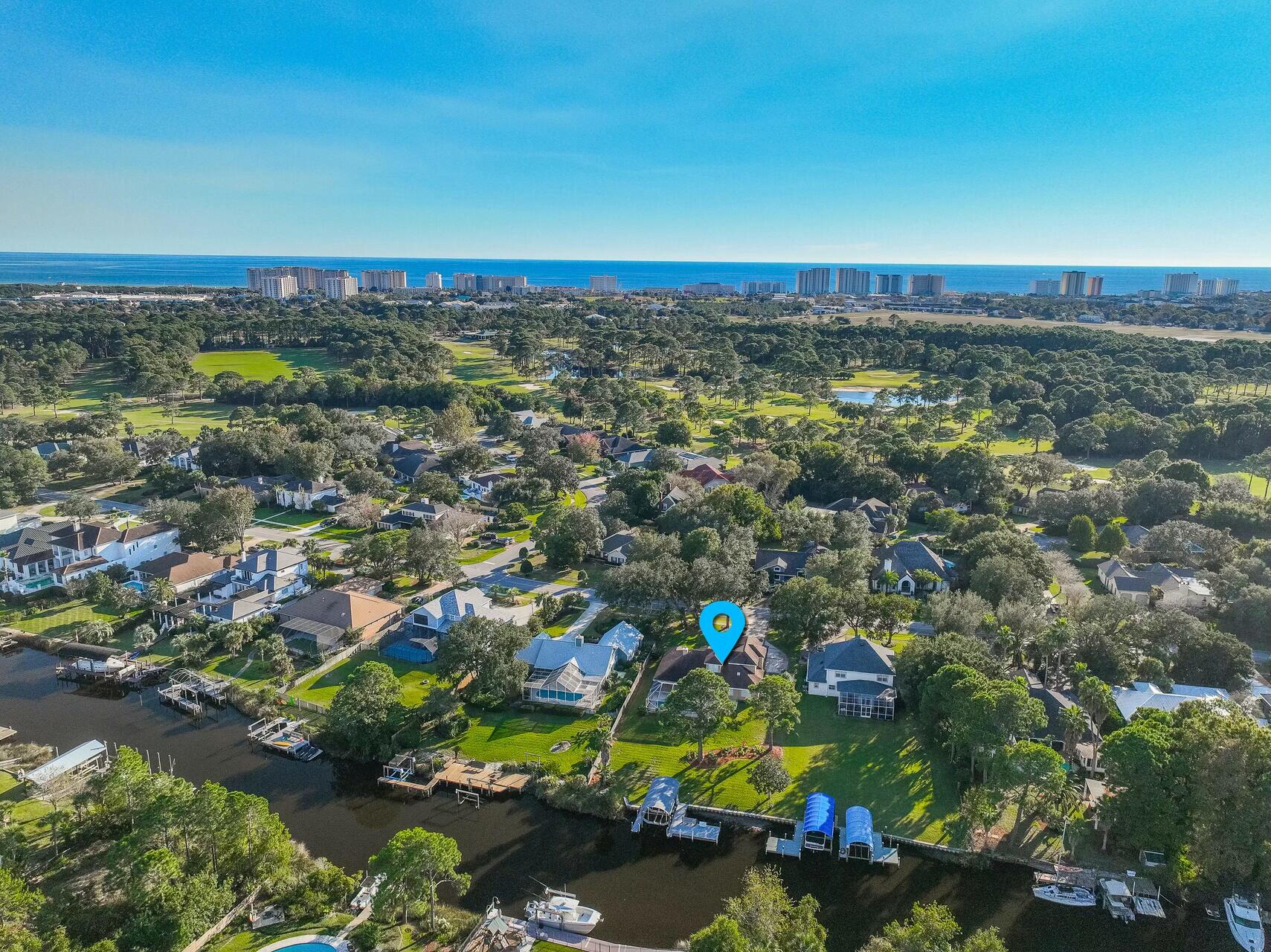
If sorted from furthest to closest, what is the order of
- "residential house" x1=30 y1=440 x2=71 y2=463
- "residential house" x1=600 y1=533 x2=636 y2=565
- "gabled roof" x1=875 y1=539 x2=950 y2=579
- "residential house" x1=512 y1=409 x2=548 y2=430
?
"residential house" x1=512 y1=409 x2=548 y2=430
"residential house" x1=30 y1=440 x2=71 y2=463
"residential house" x1=600 y1=533 x2=636 y2=565
"gabled roof" x1=875 y1=539 x2=950 y2=579

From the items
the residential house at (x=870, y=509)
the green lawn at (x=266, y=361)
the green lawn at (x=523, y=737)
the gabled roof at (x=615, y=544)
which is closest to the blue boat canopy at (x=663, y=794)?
the green lawn at (x=523, y=737)

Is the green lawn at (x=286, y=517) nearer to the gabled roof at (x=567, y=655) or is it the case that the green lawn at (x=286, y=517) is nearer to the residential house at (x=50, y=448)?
the residential house at (x=50, y=448)

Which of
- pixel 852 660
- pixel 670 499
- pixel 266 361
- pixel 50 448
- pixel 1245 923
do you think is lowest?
pixel 1245 923

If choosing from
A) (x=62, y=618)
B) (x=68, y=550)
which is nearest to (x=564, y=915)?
(x=62, y=618)

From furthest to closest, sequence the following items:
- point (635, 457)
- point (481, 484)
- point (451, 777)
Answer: point (635, 457) → point (481, 484) → point (451, 777)

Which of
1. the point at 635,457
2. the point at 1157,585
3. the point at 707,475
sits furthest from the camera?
the point at 635,457

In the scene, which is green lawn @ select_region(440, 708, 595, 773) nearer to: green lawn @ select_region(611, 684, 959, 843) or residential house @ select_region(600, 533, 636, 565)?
green lawn @ select_region(611, 684, 959, 843)

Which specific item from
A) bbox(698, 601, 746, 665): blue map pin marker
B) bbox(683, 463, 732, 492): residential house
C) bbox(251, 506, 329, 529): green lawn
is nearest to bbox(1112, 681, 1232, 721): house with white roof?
bbox(698, 601, 746, 665): blue map pin marker

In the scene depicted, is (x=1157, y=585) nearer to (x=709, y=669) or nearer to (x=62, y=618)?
(x=709, y=669)
